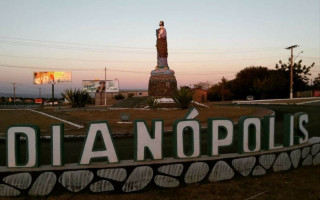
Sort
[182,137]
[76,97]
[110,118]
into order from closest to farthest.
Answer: [182,137], [110,118], [76,97]

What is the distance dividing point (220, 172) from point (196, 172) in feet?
1.67

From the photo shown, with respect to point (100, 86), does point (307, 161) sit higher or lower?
lower

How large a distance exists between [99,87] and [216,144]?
157 ft

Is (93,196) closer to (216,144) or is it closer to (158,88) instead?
(216,144)

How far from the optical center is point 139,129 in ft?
15.0

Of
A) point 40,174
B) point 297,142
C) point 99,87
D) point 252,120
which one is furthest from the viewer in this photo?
point 99,87

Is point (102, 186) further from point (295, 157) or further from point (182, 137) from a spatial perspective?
point (295, 157)

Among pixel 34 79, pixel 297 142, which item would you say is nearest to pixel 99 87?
pixel 34 79

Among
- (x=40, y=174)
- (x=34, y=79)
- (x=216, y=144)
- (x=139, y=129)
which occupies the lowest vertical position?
(x=40, y=174)

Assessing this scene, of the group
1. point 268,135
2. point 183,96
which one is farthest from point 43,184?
point 183,96

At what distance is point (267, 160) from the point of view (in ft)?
18.0

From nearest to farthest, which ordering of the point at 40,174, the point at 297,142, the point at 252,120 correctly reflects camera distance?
the point at 40,174, the point at 252,120, the point at 297,142

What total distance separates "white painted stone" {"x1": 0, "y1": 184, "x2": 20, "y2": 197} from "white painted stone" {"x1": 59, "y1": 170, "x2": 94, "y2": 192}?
2.29 ft

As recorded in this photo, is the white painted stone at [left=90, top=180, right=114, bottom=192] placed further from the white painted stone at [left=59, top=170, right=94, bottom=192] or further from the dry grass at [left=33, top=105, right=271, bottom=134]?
the dry grass at [left=33, top=105, right=271, bottom=134]
